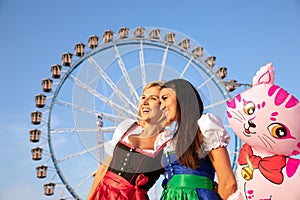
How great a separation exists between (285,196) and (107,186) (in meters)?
1.32

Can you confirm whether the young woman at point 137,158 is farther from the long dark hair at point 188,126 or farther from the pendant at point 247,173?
the pendant at point 247,173

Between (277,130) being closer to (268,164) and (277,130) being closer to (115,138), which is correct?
(268,164)

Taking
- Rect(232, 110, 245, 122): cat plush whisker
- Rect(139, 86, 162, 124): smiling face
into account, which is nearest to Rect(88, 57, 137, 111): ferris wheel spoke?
Rect(139, 86, 162, 124): smiling face

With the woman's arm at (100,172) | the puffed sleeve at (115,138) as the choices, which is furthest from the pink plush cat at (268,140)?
the woman's arm at (100,172)

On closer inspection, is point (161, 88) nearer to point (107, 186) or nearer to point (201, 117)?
point (201, 117)

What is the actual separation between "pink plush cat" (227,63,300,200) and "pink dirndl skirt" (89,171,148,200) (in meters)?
0.74

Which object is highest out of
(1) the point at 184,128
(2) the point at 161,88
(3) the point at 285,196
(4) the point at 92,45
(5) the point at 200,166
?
(4) the point at 92,45

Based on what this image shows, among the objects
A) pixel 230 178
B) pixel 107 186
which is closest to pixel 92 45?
pixel 107 186

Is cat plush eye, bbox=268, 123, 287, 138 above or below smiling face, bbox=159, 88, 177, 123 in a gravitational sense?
below

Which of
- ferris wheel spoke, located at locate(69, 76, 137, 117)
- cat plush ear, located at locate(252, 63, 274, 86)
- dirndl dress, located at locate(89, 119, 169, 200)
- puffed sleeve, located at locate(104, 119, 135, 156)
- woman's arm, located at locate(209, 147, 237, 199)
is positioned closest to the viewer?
woman's arm, located at locate(209, 147, 237, 199)

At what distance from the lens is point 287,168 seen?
3.13 m

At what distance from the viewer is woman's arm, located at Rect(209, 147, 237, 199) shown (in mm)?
3072

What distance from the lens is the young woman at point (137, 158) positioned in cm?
362

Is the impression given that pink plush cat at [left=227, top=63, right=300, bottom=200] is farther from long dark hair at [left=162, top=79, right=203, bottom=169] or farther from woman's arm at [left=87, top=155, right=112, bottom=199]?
woman's arm at [left=87, top=155, right=112, bottom=199]
